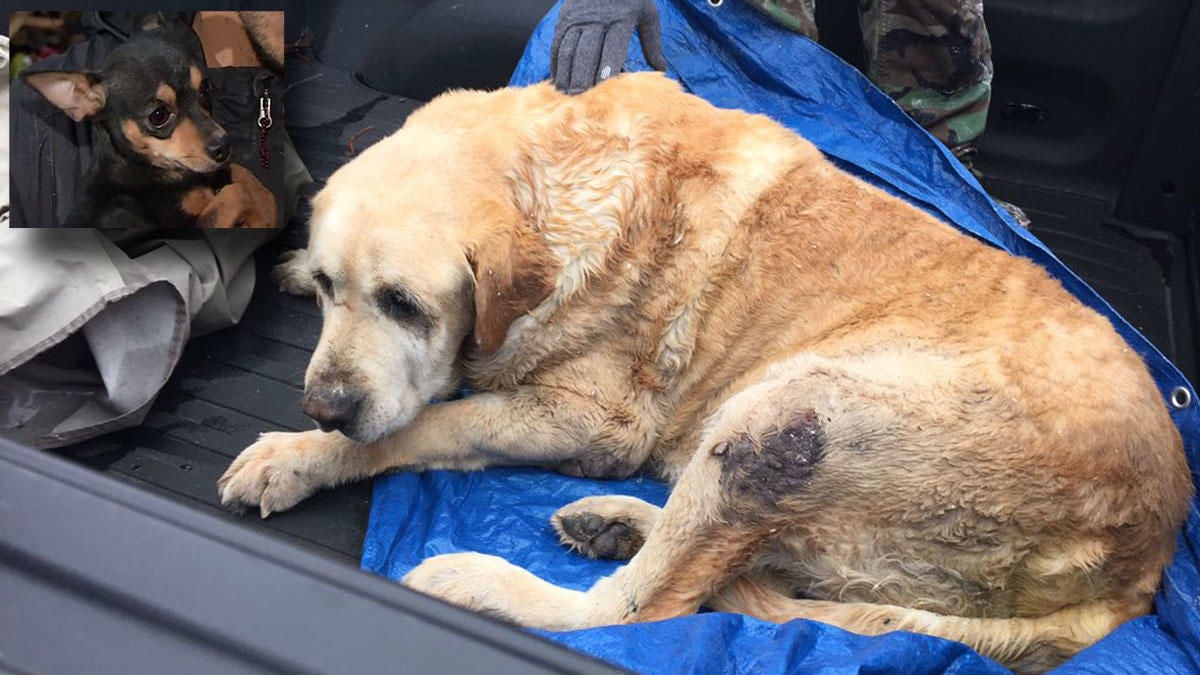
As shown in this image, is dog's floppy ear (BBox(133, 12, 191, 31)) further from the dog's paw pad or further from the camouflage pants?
the camouflage pants

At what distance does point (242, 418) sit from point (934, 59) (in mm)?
3061

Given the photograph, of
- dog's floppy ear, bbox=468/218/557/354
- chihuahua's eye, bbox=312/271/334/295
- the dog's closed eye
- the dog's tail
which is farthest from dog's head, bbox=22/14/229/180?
the dog's tail

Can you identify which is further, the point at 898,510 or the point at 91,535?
the point at 898,510

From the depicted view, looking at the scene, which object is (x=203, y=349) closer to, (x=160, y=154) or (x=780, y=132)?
(x=160, y=154)

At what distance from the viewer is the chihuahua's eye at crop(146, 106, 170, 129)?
3090mm

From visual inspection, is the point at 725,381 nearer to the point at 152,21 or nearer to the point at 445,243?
the point at 445,243

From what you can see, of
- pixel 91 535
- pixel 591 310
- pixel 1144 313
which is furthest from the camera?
pixel 1144 313

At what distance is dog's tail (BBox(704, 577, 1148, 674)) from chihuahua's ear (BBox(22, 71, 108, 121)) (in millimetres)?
2382

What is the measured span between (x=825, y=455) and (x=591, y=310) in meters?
0.78

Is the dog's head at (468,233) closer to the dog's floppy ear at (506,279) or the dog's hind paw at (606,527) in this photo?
the dog's floppy ear at (506,279)


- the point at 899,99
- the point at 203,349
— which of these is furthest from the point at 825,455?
the point at 899,99

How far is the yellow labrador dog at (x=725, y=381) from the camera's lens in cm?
242

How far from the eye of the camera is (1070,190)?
15.5 ft

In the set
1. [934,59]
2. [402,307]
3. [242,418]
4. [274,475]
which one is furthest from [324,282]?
[934,59]
